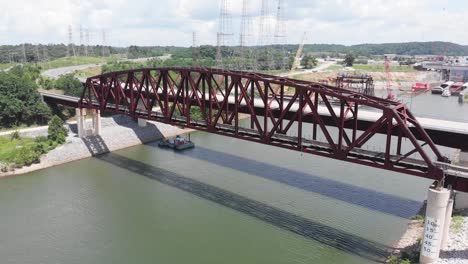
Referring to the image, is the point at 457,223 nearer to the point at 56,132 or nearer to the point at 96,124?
the point at 96,124

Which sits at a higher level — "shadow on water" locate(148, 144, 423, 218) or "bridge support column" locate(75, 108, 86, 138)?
"bridge support column" locate(75, 108, 86, 138)

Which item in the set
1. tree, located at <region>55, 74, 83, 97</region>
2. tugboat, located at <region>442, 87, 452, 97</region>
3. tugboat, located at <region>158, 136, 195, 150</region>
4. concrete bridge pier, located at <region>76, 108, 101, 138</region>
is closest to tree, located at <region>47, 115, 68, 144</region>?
concrete bridge pier, located at <region>76, 108, 101, 138</region>

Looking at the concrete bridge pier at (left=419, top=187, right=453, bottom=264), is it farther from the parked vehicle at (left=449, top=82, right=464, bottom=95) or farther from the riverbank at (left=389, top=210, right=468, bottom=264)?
the parked vehicle at (left=449, top=82, right=464, bottom=95)

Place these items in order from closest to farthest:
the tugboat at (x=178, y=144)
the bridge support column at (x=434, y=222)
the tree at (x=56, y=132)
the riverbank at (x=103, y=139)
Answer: the bridge support column at (x=434, y=222)
the riverbank at (x=103, y=139)
the tree at (x=56, y=132)
the tugboat at (x=178, y=144)

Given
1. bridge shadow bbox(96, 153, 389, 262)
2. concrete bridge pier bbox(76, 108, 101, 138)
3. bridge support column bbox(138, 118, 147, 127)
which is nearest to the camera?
bridge shadow bbox(96, 153, 389, 262)

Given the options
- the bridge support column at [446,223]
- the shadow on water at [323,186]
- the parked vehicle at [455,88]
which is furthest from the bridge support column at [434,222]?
the parked vehicle at [455,88]

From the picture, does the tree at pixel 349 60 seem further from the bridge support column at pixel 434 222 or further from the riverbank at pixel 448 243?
the bridge support column at pixel 434 222
